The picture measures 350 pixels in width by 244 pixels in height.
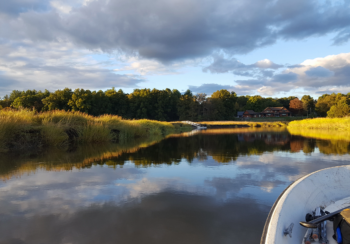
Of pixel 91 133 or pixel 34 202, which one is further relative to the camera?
pixel 91 133


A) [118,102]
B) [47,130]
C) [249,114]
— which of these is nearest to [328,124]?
[47,130]

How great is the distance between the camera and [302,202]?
3158 mm

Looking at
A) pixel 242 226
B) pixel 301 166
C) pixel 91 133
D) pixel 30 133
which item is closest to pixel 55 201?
pixel 242 226

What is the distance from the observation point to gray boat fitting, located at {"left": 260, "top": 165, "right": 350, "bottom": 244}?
2.16 meters

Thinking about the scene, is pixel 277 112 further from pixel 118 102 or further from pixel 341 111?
pixel 118 102

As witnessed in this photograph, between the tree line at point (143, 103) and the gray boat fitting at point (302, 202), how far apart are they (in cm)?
5120

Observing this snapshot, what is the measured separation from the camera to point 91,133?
13.2 m

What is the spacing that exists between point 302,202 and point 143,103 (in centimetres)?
6060

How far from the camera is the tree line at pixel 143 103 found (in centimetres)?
5054

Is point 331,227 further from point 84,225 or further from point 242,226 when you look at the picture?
point 84,225

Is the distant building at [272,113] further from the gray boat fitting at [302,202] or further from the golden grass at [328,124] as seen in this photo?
the gray boat fitting at [302,202]

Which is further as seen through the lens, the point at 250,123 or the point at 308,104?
the point at 308,104

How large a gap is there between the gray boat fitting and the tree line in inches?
2016

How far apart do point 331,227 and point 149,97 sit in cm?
6290
